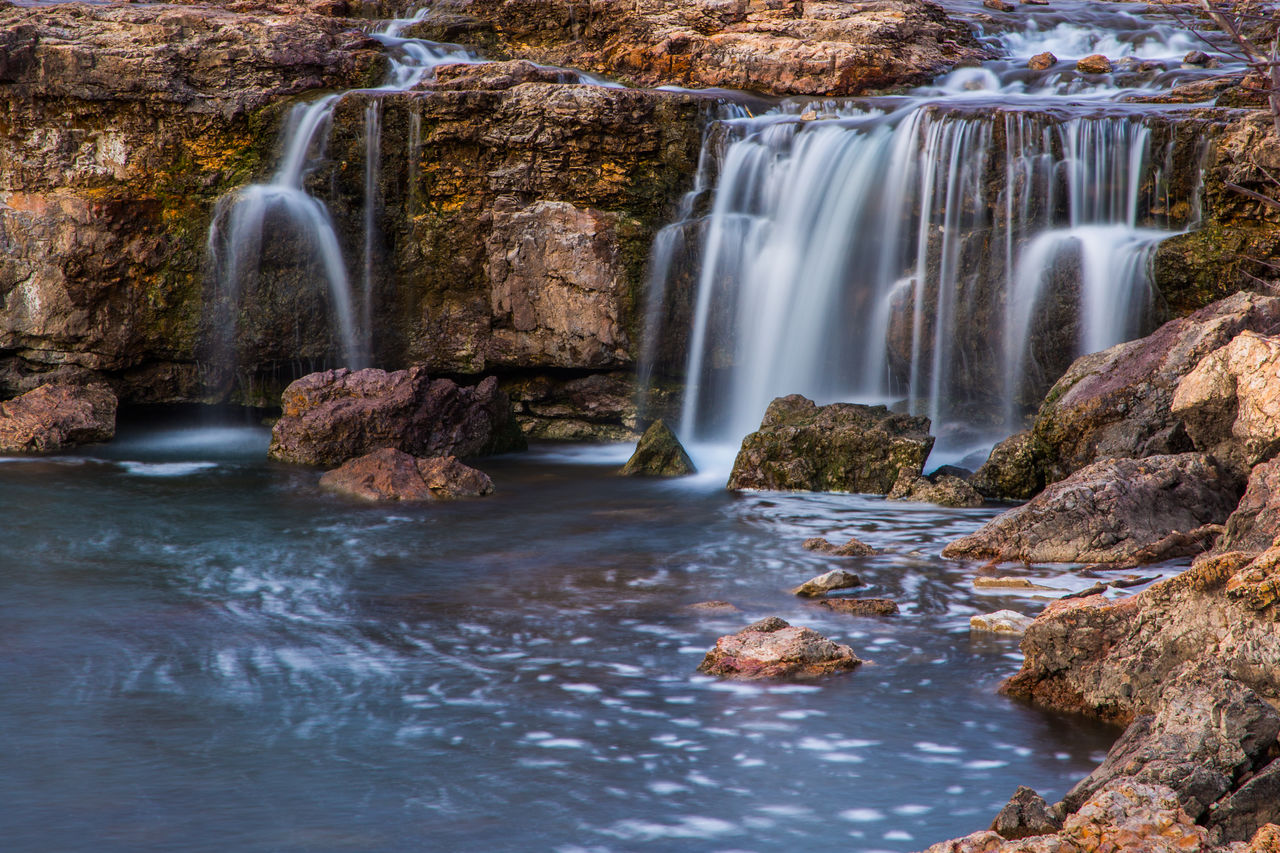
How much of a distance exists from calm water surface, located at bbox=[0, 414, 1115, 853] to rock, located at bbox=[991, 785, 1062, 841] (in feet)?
1.93

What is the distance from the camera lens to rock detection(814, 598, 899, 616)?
6.08 metres

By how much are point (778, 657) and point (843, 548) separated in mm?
2554

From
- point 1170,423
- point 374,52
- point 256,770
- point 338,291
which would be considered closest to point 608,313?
point 338,291

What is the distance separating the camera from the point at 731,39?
1473cm

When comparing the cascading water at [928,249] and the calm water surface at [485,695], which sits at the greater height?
the cascading water at [928,249]

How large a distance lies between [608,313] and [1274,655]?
33.3ft

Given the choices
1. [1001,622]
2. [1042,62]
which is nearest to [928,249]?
[1042,62]

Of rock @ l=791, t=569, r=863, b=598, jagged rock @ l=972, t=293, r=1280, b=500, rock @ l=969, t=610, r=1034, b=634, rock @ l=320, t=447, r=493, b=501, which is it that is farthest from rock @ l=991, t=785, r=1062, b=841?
rock @ l=320, t=447, r=493, b=501

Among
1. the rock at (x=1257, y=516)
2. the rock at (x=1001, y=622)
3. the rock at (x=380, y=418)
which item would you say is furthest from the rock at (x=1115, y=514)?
the rock at (x=380, y=418)

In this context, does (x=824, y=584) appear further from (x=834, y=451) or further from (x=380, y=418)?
(x=380, y=418)

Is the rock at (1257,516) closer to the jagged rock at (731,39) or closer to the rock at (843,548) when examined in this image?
the rock at (843,548)

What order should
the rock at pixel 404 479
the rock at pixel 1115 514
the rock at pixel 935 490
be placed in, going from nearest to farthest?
the rock at pixel 1115 514, the rock at pixel 935 490, the rock at pixel 404 479

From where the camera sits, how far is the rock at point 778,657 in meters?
5.08

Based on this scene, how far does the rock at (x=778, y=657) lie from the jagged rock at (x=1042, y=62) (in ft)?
39.2
